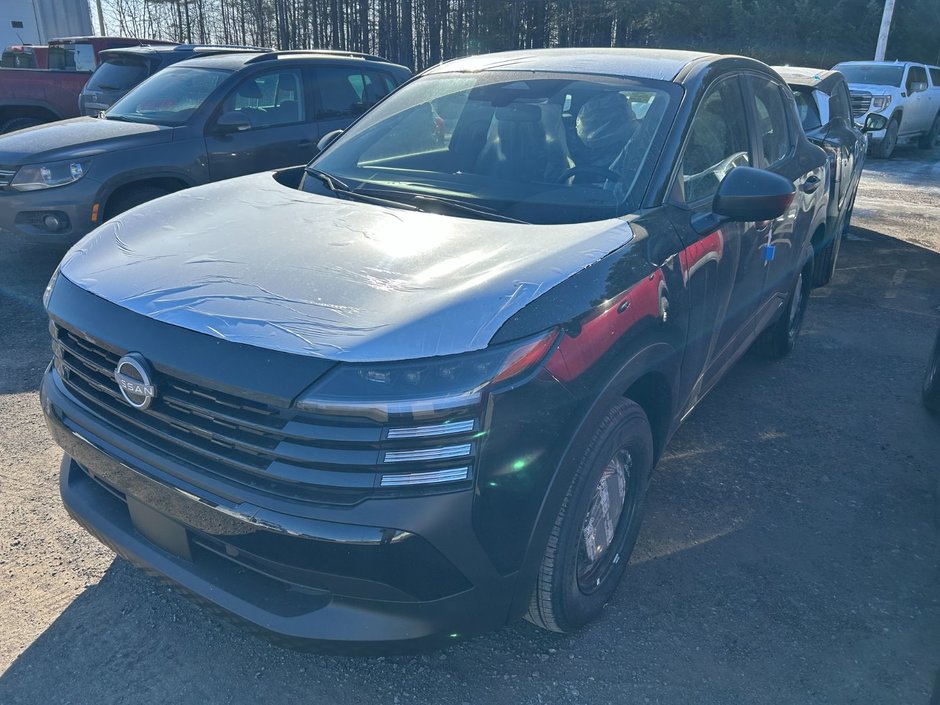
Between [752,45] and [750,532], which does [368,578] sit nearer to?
[750,532]

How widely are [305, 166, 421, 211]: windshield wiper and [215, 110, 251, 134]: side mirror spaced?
3318 mm

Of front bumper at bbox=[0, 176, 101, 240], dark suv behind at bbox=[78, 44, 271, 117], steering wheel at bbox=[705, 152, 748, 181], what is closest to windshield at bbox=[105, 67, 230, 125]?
front bumper at bbox=[0, 176, 101, 240]

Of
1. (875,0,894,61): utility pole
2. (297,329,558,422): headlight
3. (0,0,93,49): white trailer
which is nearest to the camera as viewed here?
(297,329,558,422): headlight

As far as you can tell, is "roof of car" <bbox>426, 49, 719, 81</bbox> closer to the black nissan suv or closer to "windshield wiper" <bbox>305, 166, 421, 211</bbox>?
the black nissan suv

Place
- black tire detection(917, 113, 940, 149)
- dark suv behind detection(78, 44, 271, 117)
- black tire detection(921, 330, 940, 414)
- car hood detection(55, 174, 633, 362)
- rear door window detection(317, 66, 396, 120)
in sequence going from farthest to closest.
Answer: black tire detection(917, 113, 940, 149)
dark suv behind detection(78, 44, 271, 117)
rear door window detection(317, 66, 396, 120)
black tire detection(921, 330, 940, 414)
car hood detection(55, 174, 633, 362)

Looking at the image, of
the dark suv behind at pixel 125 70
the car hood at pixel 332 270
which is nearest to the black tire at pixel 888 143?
the dark suv behind at pixel 125 70

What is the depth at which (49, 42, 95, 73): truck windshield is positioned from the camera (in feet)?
37.0

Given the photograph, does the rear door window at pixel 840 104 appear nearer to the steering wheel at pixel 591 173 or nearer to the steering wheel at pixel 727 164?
the steering wheel at pixel 727 164

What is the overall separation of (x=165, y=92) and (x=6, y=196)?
1738 mm

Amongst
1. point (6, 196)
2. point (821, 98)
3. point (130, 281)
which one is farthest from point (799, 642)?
point (6, 196)

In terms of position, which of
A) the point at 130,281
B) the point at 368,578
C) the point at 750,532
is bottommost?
the point at 750,532

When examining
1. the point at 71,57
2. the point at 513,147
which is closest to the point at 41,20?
the point at 71,57

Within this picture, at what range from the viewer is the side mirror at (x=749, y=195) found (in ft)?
9.82

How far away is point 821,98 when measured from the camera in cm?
687
